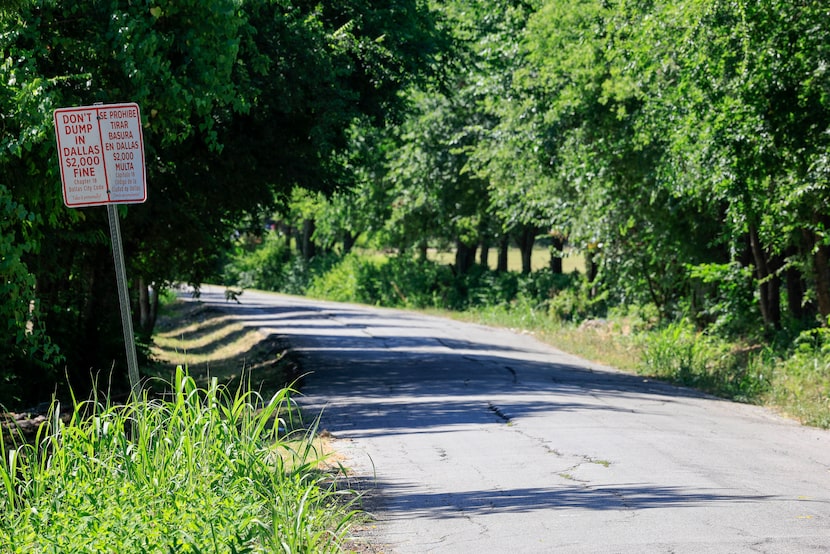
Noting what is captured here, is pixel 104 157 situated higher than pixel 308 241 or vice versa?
pixel 104 157

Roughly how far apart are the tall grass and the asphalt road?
1086 mm

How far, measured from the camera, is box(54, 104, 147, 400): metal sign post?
319 inches

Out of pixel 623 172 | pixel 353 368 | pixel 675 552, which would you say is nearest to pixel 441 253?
pixel 623 172

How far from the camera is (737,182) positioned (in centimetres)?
1662

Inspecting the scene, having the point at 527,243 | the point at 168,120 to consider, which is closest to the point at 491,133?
the point at 527,243

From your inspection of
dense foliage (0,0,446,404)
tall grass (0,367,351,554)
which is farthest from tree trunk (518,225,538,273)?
tall grass (0,367,351,554)

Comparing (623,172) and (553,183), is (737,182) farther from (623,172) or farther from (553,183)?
(553,183)

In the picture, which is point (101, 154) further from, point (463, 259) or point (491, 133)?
point (463, 259)

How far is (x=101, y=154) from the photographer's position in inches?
321

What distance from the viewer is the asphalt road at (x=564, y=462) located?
7227 millimetres

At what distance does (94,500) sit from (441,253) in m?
43.3

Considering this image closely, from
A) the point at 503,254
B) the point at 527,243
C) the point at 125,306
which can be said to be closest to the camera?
the point at 125,306

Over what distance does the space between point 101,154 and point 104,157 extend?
0.10 feet

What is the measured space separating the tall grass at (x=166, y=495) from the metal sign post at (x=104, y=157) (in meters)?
1.44
